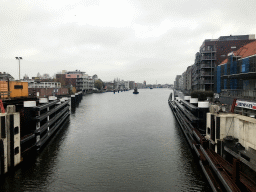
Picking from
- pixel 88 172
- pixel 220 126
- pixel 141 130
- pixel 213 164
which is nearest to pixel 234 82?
pixel 141 130

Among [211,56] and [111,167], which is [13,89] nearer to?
[111,167]

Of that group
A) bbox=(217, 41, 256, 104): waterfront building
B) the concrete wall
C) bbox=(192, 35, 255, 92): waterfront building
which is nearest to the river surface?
the concrete wall

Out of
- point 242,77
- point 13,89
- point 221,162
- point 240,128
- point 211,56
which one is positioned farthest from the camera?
point 211,56

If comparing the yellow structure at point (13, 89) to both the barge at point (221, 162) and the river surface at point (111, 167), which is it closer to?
the river surface at point (111, 167)

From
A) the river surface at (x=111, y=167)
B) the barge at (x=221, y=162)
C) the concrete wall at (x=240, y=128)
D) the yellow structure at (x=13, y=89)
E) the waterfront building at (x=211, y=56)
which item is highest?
the waterfront building at (x=211, y=56)

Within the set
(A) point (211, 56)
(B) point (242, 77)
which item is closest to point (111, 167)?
(B) point (242, 77)

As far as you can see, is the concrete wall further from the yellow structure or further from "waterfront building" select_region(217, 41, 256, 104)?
the yellow structure

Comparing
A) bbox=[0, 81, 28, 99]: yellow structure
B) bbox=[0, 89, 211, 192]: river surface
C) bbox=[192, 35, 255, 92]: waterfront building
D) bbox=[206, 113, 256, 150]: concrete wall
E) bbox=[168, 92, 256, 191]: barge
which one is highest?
bbox=[192, 35, 255, 92]: waterfront building

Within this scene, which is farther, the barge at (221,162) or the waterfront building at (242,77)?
the waterfront building at (242,77)

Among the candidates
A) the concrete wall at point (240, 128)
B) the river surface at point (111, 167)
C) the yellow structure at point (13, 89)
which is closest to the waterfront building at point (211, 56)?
the river surface at point (111, 167)

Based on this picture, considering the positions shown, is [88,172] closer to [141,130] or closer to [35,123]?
[35,123]

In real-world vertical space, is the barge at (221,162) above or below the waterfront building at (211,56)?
below

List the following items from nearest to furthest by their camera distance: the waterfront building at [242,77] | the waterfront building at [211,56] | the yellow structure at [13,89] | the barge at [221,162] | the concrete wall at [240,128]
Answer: the barge at [221,162] < the concrete wall at [240,128] < the yellow structure at [13,89] < the waterfront building at [242,77] < the waterfront building at [211,56]

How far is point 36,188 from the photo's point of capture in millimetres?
15172
